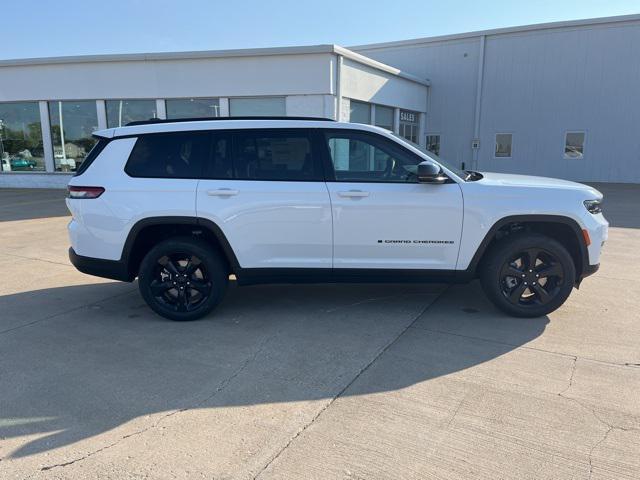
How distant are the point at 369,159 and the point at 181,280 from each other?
7.15ft

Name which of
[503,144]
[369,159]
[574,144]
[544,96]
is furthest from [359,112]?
[369,159]

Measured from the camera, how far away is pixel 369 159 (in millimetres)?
4668

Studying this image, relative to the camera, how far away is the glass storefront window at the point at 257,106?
15.8 meters

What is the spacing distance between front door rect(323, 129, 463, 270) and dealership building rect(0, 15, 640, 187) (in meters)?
11.1

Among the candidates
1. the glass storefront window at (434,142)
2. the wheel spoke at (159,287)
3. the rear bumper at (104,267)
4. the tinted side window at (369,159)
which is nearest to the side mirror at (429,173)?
the tinted side window at (369,159)

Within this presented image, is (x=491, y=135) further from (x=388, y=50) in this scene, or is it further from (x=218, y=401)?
(x=218, y=401)

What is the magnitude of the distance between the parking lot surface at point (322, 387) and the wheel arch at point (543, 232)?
1.93 feet

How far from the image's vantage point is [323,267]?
462 centimetres

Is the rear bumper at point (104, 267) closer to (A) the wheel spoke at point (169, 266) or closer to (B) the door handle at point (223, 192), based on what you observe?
(A) the wheel spoke at point (169, 266)

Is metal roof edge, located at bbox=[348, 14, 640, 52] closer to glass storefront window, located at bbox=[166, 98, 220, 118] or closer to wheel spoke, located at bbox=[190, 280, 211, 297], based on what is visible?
glass storefront window, located at bbox=[166, 98, 220, 118]

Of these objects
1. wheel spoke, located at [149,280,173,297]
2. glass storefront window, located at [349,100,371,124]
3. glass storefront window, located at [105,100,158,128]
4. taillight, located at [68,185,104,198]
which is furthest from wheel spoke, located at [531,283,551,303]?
glass storefront window, located at [105,100,158,128]

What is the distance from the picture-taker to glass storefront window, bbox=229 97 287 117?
51.8 feet

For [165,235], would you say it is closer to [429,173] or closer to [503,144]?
[429,173]

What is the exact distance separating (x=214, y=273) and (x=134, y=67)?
14594 millimetres
